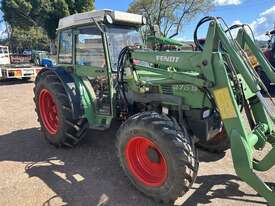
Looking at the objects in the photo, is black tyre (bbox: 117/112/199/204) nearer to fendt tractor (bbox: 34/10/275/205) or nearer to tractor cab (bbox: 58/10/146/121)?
fendt tractor (bbox: 34/10/275/205)

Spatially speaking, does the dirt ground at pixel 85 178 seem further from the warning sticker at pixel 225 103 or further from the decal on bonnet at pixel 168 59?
the decal on bonnet at pixel 168 59

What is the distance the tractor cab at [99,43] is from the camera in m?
4.67

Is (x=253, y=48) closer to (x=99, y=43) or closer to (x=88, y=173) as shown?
(x=99, y=43)

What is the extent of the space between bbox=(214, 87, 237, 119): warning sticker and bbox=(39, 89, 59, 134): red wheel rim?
3344 mm

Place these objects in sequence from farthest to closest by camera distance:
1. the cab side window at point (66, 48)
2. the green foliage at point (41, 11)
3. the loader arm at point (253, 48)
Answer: the green foliage at point (41, 11) < the cab side window at point (66, 48) < the loader arm at point (253, 48)

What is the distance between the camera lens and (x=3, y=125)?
23.4ft

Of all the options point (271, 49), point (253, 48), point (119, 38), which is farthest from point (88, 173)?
point (271, 49)

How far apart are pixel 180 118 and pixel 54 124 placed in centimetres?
274

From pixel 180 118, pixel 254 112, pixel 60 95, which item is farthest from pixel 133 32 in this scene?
pixel 254 112

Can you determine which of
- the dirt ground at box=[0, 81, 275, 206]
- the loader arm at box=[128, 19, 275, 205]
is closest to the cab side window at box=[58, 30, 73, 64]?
the dirt ground at box=[0, 81, 275, 206]

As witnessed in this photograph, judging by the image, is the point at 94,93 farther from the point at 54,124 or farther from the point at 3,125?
the point at 3,125

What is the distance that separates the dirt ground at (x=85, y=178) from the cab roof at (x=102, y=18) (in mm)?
1897

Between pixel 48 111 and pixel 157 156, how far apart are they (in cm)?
→ 291

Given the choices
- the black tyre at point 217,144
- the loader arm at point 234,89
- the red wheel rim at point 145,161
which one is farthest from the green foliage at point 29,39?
the loader arm at point 234,89
